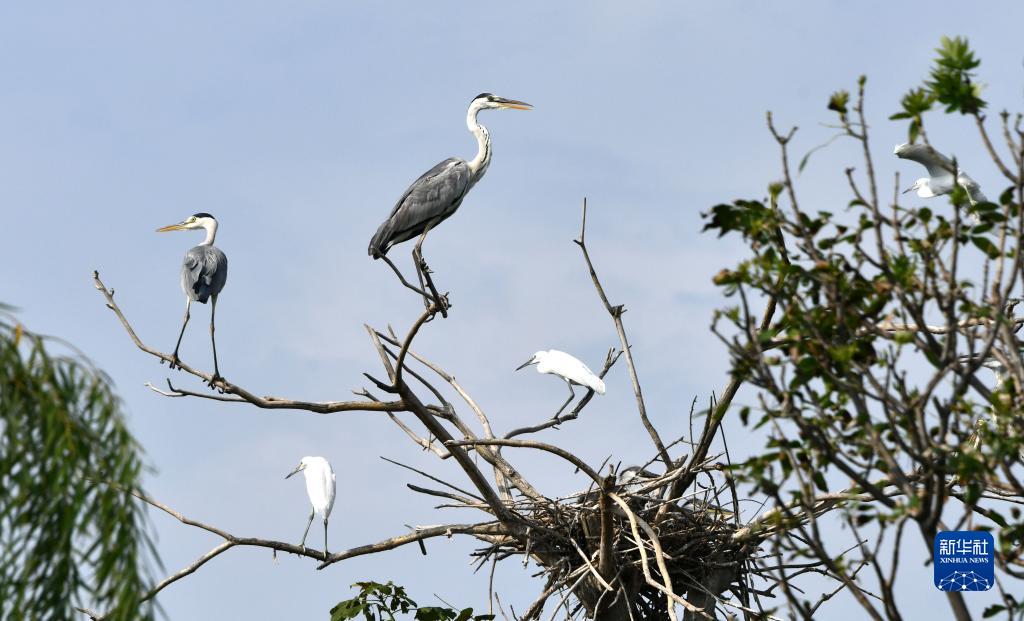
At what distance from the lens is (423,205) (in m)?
10.6

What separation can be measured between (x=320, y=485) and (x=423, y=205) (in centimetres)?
259

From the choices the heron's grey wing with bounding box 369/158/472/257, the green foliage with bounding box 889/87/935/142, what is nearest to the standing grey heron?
the heron's grey wing with bounding box 369/158/472/257

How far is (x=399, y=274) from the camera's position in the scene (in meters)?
8.16

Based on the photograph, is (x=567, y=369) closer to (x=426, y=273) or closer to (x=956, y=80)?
(x=426, y=273)

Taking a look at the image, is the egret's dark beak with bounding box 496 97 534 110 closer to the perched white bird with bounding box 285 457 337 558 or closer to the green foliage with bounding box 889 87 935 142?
the perched white bird with bounding box 285 457 337 558

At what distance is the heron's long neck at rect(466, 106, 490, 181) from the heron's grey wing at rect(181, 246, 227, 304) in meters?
2.47

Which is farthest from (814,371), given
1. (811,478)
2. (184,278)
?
(184,278)

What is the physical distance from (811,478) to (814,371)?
16.8 inches

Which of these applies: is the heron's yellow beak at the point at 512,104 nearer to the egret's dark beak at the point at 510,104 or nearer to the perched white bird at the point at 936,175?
the egret's dark beak at the point at 510,104

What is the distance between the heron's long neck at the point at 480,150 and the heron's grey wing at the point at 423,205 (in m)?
0.37

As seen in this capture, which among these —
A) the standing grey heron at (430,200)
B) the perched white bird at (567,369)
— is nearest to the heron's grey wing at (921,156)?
the perched white bird at (567,369)

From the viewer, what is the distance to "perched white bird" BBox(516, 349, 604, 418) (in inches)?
352

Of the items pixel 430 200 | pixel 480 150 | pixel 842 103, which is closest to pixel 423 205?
pixel 430 200

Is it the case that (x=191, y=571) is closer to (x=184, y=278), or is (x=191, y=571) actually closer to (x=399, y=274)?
(x=399, y=274)
